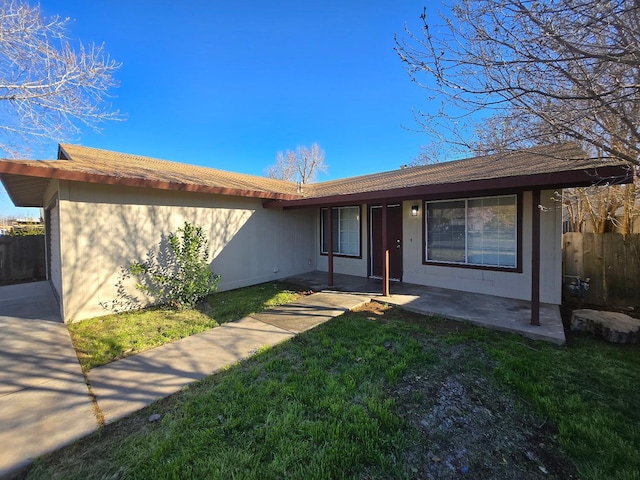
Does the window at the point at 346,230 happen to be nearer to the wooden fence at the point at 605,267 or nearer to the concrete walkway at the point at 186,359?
the concrete walkway at the point at 186,359

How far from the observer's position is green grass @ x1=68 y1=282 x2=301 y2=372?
12.5ft

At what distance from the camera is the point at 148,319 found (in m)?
5.07

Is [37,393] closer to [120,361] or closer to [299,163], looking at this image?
[120,361]

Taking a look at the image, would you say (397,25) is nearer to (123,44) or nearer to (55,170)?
(55,170)

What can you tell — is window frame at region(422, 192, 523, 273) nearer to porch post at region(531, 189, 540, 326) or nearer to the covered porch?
the covered porch

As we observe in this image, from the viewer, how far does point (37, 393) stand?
9.27ft

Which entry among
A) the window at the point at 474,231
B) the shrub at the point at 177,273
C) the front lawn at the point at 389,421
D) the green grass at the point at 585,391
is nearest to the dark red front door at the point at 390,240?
the window at the point at 474,231

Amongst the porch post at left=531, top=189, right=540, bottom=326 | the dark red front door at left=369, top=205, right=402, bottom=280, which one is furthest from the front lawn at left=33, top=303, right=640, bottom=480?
the dark red front door at left=369, top=205, right=402, bottom=280

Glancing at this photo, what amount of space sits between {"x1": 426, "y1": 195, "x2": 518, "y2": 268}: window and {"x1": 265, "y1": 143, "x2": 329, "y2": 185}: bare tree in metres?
22.1

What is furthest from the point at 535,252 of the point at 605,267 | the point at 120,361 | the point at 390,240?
the point at 120,361

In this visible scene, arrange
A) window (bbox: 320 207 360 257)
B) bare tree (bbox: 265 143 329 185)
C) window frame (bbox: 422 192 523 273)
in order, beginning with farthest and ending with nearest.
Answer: bare tree (bbox: 265 143 329 185) < window (bbox: 320 207 360 257) < window frame (bbox: 422 192 523 273)

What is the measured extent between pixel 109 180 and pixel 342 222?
5.98 m

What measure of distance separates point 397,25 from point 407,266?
18.2 ft

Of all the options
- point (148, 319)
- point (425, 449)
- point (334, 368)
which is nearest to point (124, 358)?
point (148, 319)
